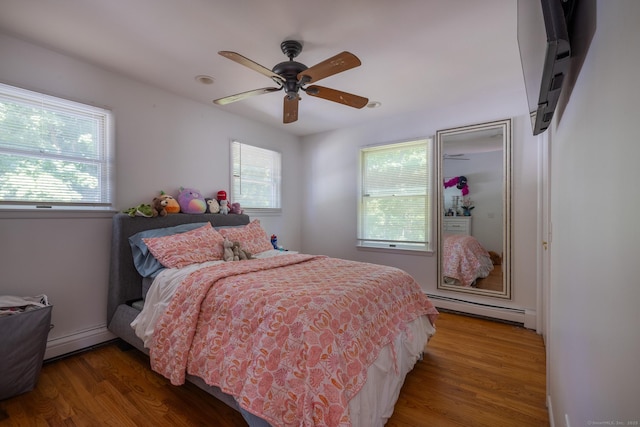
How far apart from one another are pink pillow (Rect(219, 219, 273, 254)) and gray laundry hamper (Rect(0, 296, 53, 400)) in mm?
1448

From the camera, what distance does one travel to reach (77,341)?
241 cm

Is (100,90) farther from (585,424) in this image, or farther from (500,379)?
(500,379)

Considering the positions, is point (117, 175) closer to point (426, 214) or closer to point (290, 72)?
point (290, 72)

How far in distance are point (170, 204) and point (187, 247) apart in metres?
0.66

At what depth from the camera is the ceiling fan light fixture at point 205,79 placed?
2.68 meters

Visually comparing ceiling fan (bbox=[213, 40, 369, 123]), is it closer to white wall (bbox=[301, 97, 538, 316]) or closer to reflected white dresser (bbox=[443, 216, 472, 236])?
white wall (bbox=[301, 97, 538, 316])

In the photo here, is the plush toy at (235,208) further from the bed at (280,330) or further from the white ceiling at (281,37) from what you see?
the white ceiling at (281,37)

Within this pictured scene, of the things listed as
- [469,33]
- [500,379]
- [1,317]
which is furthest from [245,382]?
[469,33]

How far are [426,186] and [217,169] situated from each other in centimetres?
262

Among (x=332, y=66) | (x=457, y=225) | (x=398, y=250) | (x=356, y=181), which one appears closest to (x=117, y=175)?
(x=332, y=66)

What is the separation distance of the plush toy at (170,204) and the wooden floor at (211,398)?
4.35ft

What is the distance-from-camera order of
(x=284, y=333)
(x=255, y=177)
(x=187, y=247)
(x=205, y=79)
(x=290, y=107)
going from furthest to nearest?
(x=255, y=177), (x=205, y=79), (x=187, y=247), (x=290, y=107), (x=284, y=333)

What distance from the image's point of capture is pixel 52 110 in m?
2.33

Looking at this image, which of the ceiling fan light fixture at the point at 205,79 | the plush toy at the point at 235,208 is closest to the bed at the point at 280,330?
the plush toy at the point at 235,208
